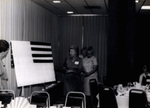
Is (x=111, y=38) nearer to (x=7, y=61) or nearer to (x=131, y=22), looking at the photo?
(x=131, y=22)

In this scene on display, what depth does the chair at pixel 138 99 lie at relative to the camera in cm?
427

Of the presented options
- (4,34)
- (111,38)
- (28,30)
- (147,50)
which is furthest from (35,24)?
(147,50)

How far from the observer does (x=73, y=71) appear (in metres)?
7.89

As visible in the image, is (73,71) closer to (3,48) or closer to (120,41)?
(120,41)

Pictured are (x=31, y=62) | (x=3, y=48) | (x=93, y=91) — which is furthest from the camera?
(x=31, y=62)

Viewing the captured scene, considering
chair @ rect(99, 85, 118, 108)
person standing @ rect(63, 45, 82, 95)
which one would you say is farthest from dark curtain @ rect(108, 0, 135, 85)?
chair @ rect(99, 85, 118, 108)

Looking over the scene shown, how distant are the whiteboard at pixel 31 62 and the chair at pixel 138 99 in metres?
2.60

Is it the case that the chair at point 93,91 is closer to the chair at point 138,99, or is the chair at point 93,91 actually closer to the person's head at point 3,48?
the chair at point 138,99

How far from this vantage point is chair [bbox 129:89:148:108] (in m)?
4.27

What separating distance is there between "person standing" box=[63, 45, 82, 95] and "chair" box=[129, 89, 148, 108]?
353 cm

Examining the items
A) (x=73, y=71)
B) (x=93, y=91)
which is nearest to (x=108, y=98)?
(x=93, y=91)

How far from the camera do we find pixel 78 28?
10.9m

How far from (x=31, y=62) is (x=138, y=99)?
10.2 ft

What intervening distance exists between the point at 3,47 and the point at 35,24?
272cm
